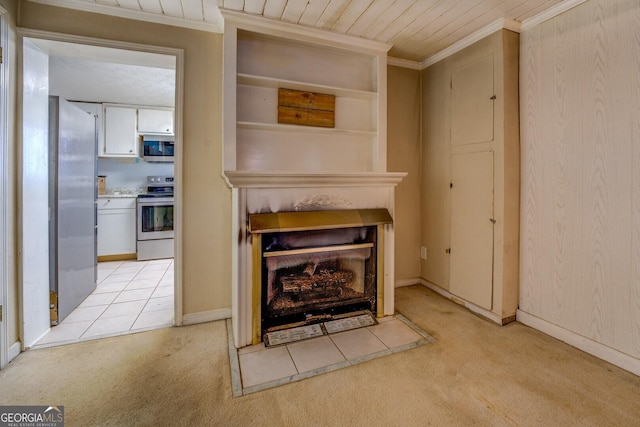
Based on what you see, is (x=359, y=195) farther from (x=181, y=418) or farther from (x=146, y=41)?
(x=146, y=41)

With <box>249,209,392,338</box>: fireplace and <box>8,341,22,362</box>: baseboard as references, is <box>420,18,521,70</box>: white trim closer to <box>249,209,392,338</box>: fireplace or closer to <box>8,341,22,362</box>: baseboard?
<box>249,209,392,338</box>: fireplace

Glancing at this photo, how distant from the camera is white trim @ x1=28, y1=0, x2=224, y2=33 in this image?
195 centimetres

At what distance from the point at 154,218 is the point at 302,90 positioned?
10.5 feet

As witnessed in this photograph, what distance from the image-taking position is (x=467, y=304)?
2.59 m

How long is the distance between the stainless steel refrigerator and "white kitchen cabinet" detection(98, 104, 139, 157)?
1576 millimetres

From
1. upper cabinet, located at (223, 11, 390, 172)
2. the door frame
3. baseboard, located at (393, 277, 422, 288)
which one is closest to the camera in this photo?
the door frame

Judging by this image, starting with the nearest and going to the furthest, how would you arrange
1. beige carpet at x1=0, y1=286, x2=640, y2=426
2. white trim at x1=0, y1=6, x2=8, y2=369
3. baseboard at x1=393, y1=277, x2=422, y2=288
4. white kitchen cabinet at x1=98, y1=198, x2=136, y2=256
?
beige carpet at x1=0, y1=286, x2=640, y2=426 → white trim at x1=0, y1=6, x2=8, y2=369 → baseboard at x1=393, y1=277, x2=422, y2=288 → white kitchen cabinet at x1=98, y1=198, x2=136, y2=256

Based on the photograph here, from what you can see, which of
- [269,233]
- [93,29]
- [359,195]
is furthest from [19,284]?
[359,195]

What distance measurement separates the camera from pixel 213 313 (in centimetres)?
239

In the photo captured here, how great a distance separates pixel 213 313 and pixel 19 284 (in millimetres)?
1251

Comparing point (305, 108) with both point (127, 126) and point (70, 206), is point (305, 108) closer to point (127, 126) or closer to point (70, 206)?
point (70, 206)

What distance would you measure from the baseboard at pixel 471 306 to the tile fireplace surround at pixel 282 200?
725mm

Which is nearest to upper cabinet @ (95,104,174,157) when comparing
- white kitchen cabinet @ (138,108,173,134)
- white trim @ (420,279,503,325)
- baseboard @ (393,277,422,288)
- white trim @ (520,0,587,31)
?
white kitchen cabinet @ (138,108,173,134)

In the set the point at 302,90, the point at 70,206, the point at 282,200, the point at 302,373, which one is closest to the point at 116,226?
the point at 70,206
